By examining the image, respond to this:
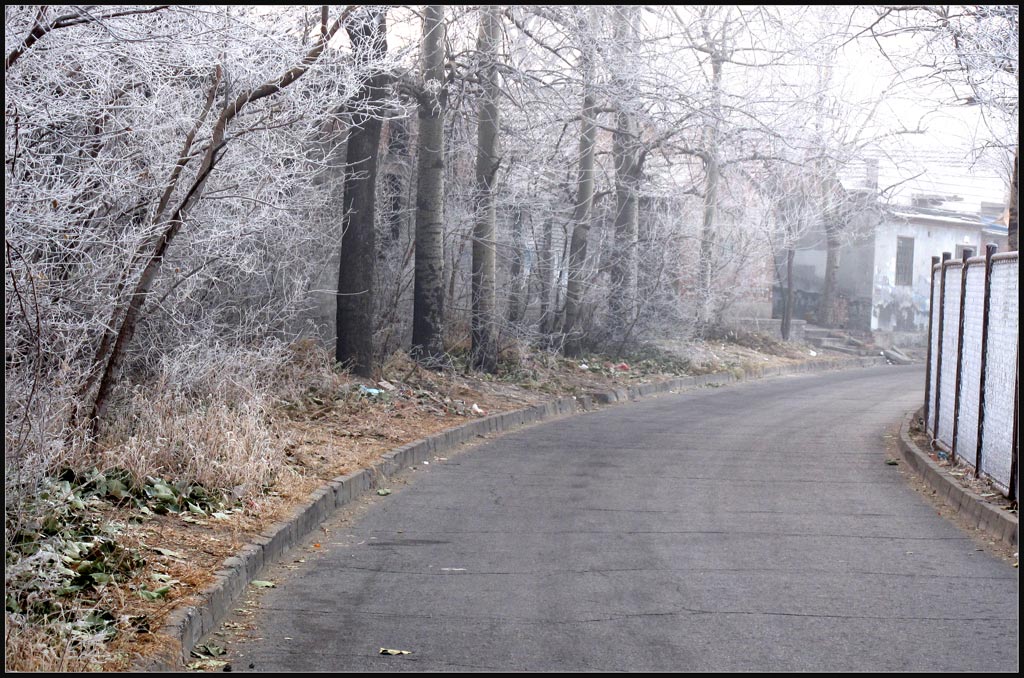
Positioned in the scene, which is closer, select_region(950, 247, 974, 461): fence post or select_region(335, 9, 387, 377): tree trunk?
select_region(950, 247, 974, 461): fence post

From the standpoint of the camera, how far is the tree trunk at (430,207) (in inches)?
601

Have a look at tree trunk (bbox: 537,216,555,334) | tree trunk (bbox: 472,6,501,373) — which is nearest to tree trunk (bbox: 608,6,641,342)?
tree trunk (bbox: 537,216,555,334)

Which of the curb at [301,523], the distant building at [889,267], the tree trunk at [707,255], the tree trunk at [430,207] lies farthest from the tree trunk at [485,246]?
the distant building at [889,267]

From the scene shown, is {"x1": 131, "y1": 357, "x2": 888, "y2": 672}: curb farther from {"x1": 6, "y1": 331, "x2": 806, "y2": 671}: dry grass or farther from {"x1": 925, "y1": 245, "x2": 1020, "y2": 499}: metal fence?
{"x1": 925, "y1": 245, "x2": 1020, "y2": 499}: metal fence

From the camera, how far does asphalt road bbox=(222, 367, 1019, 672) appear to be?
16.8 ft

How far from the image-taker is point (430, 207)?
51.8 feet

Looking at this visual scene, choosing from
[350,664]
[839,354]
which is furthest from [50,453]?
[839,354]

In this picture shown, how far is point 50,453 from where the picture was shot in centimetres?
637

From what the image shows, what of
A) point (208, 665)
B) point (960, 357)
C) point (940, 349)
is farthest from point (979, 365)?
point (208, 665)

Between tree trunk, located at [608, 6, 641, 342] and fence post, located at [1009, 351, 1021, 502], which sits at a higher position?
tree trunk, located at [608, 6, 641, 342]

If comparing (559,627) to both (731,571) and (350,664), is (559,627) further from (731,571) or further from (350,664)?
(731,571)

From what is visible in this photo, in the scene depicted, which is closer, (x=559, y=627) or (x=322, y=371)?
(x=559, y=627)

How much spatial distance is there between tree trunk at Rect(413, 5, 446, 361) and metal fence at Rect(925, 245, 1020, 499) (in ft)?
22.7

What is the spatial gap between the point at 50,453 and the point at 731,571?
4.11 meters
